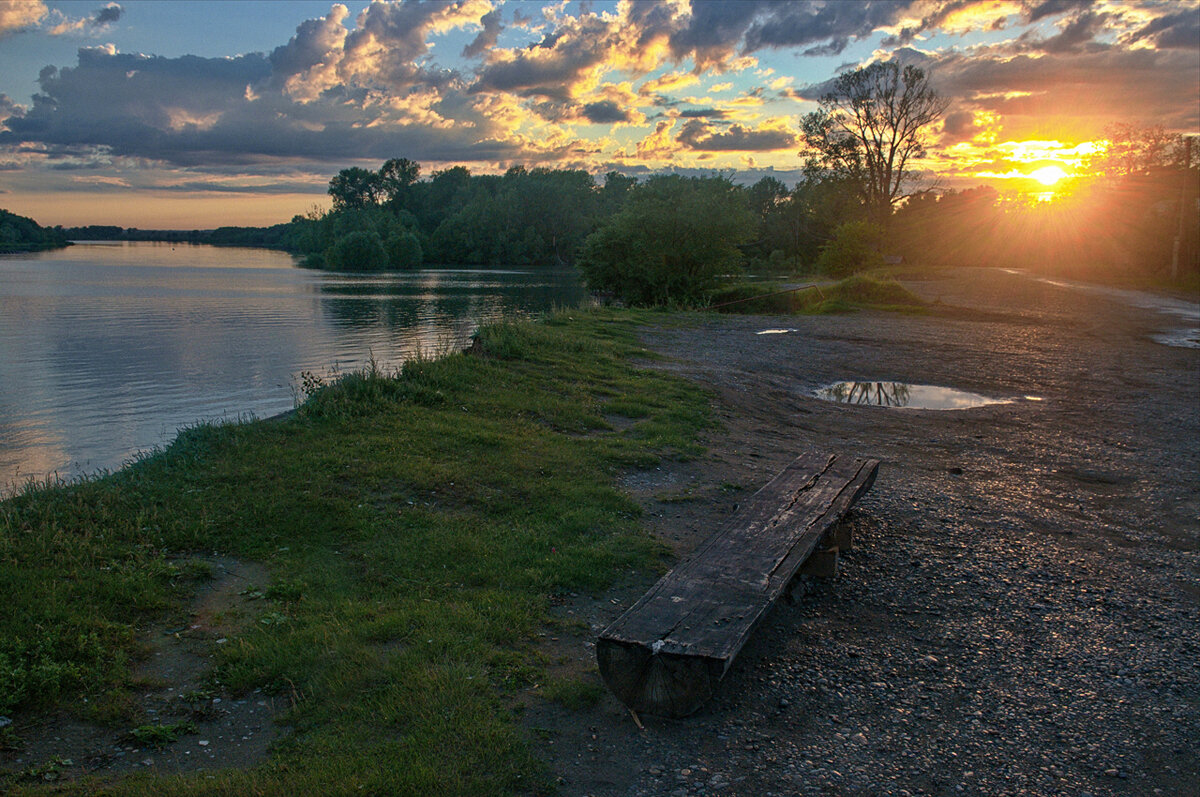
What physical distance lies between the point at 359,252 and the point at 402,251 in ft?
18.3

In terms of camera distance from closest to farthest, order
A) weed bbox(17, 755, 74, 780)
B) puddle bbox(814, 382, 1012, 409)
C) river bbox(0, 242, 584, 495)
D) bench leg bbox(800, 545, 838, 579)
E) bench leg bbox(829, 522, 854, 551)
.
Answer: weed bbox(17, 755, 74, 780) → bench leg bbox(800, 545, 838, 579) → bench leg bbox(829, 522, 854, 551) → river bbox(0, 242, 584, 495) → puddle bbox(814, 382, 1012, 409)

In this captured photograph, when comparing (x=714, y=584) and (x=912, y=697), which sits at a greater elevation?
(x=714, y=584)

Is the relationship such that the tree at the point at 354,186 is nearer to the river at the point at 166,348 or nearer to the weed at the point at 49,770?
the river at the point at 166,348

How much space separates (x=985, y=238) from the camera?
5403cm

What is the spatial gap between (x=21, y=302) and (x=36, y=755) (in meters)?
39.9

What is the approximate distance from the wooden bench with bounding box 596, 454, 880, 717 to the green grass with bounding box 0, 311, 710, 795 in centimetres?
39

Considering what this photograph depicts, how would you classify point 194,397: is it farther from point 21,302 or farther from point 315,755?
point 21,302

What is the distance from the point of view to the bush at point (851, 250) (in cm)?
4062

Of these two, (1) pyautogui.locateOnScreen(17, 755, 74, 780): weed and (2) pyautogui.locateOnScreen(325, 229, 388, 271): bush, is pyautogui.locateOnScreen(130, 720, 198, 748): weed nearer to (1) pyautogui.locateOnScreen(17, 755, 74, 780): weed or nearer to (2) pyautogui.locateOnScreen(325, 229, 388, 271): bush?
(1) pyautogui.locateOnScreen(17, 755, 74, 780): weed

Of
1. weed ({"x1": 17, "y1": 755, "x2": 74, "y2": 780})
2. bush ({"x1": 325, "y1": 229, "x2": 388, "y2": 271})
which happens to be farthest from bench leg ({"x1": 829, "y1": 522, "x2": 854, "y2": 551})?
bush ({"x1": 325, "y1": 229, "x2": 388, "y2": 271})

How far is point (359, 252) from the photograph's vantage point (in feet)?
284

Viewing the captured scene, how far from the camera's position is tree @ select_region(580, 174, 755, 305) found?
34.9 metres

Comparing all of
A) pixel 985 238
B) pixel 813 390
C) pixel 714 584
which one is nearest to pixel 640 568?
pixel 714 584

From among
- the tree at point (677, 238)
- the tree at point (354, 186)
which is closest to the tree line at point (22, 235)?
the tree at point (354, 186)
